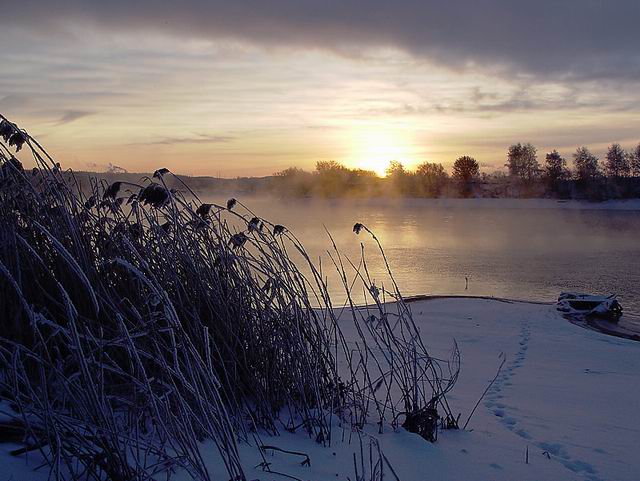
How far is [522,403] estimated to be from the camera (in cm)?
508

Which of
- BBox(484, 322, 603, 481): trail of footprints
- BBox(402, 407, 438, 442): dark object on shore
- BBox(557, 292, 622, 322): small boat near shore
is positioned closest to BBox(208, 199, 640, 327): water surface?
BBox(557, 292, 622, 322): small boat near shore

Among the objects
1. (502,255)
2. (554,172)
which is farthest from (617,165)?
(502,255)

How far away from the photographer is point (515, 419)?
4543mm

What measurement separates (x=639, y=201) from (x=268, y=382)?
5945 cm

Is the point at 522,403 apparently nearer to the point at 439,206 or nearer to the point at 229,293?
the point at 229,293

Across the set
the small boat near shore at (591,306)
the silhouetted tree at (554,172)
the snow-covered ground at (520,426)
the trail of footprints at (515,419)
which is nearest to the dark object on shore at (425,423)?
the snow-covered ground at (520,426)

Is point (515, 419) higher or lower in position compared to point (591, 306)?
higher

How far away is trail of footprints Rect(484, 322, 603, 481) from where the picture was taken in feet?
11.5

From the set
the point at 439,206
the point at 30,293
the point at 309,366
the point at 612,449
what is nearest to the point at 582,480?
the point at 612,449

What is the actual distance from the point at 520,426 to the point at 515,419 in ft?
0.67

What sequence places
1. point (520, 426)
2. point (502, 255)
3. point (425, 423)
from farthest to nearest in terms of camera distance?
point (502, 255) < point (520, 426) < point (425, 423)

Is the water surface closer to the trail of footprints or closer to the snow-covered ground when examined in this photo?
the snow-covered ground

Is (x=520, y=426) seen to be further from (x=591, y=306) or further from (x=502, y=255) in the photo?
(x=502, y=255)

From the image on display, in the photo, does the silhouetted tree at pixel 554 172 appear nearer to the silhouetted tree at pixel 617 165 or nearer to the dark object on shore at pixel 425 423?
the silhouetted tree at pixel 617 165
